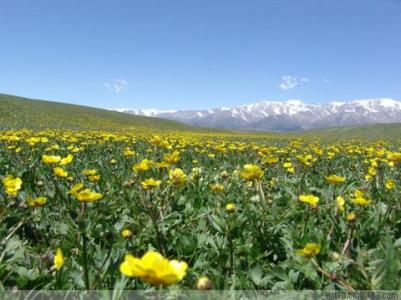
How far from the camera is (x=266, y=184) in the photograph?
15.6ft

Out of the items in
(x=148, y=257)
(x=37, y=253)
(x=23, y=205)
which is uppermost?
(x=148, y=257)

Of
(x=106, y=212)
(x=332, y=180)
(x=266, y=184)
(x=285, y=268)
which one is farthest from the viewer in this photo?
(x=266, y=184)

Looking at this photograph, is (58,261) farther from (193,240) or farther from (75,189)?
(193,240)

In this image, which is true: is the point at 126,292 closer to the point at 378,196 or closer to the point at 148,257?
the point at 148,257

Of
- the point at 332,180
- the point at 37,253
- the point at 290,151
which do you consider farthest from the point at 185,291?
the point at 290,151

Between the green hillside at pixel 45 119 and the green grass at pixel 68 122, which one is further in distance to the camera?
the green grass at pixel 68 122

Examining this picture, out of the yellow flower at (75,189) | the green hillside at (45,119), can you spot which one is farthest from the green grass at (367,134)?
the yellow flower at (75,189)

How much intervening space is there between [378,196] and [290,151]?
4.44 metres

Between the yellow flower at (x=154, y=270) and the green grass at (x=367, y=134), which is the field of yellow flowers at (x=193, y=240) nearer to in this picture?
the yellow flower at (x=154, y=270)

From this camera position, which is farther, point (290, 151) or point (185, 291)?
point (290, 151)

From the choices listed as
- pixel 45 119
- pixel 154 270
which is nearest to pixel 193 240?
pixel 154 270

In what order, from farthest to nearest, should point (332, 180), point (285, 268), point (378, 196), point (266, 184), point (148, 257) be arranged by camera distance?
1. point (266, 184)
2. point (378, 196)
3. point (332, 180)
4. point (285, 268)
5. point (148, 257)

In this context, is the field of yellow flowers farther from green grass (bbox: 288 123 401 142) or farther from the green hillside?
green grass (bbox: 288 123 401 142)

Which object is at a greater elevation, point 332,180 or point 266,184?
point 332,180
